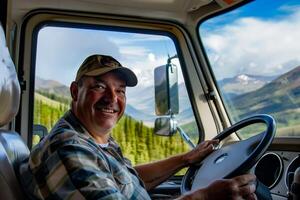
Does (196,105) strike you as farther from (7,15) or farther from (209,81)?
(7,15)

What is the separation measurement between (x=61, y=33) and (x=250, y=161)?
1.65 m

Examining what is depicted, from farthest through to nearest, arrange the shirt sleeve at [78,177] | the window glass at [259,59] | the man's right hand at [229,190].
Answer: the window glass at [259,59] < the man's right hand at [229,190] < the shirt sleeve at [78,177]

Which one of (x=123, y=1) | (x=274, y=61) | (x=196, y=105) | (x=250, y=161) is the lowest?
(x=250, y=161)

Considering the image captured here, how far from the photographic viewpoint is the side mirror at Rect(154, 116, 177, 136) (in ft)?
8.84

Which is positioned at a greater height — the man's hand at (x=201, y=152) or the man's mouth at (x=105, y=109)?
the man's mouth at (x=105, y=109)

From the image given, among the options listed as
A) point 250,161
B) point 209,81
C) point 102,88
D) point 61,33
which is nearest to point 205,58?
point 209,81

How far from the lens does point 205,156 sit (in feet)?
6.48

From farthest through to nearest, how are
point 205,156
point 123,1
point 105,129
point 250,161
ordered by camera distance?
1. point 123,1
2. point 205,156
3. point 105,129
4. point 250,161

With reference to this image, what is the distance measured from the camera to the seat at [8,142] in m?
1.34

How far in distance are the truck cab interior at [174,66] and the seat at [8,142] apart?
63 centimetres

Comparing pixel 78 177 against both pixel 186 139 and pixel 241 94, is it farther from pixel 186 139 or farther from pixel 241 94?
pixel 241 94

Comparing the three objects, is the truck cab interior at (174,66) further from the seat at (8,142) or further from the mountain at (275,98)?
the seat at (8,142)

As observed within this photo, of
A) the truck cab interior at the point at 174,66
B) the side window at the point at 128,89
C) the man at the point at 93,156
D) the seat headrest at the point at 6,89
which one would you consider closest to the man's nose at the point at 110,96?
the man at the point at 93,156

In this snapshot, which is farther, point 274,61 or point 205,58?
point 205,58
